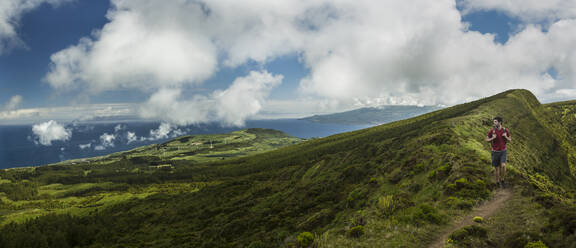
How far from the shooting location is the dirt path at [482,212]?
661 inches

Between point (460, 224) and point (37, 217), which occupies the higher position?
point (460, 224)

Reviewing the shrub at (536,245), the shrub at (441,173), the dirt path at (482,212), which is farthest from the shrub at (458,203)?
the shrub at (536,245)

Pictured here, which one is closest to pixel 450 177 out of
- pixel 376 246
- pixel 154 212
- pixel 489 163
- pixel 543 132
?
pixel 489 163

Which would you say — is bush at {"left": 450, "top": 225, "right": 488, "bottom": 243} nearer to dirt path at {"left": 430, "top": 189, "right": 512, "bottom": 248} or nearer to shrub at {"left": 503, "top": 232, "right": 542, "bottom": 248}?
dirt path at {"left": 430, "top": 189, "right": 512, "bottom": 248}

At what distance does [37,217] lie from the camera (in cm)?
18888

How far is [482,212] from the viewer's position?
19.2m

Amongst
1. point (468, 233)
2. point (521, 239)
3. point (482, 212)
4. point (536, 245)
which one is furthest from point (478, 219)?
point (536, 245)

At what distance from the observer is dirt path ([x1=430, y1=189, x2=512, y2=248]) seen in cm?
1680

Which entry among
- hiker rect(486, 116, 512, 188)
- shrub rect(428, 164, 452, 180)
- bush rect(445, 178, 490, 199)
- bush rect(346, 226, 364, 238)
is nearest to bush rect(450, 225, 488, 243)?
bush rect(346, 226, 364, 238)

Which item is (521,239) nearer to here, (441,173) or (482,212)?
(482,212)

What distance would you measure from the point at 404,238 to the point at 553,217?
8759mm

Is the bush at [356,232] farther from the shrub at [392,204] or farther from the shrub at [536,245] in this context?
the shrub at [536,245]

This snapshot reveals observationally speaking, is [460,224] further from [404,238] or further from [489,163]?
[489,163]

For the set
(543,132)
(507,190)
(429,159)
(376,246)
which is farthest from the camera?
(543,132)
